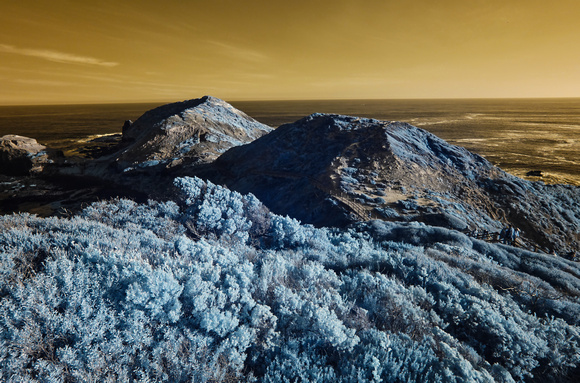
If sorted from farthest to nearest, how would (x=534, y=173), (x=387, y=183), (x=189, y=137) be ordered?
(x=189, y=137) → (x=534, y=173) → (x=387, y=183)

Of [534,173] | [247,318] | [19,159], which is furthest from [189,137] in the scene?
[534,173]

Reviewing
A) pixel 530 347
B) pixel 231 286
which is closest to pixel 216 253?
pixel 231 286

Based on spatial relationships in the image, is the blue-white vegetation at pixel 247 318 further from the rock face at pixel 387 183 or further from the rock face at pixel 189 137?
the rock face at pixel 189 137

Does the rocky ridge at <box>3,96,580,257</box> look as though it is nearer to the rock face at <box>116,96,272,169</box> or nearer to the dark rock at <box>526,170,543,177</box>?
the rock face at <box>116,96,272,169</box>

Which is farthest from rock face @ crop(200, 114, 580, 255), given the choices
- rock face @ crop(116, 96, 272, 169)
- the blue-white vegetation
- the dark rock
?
the dark rock

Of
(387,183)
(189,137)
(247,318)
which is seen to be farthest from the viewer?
(189,137)

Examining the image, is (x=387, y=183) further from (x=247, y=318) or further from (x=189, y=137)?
(x=189, y=137)

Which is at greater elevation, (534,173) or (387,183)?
(387,183)

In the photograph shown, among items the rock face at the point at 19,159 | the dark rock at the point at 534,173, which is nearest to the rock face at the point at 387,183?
the dark rock at the point at 534,173
